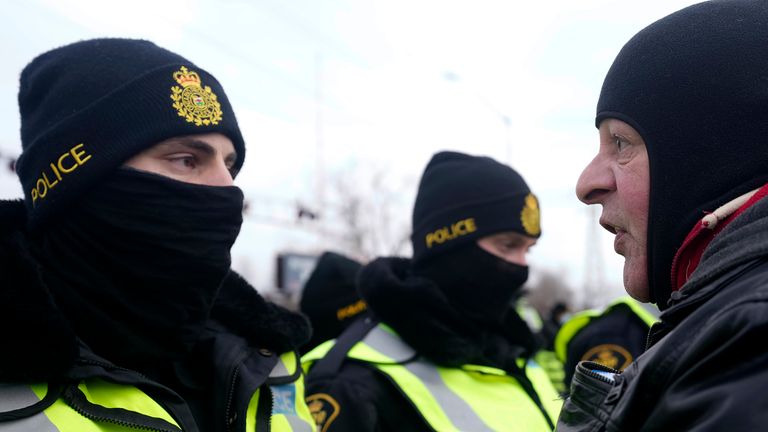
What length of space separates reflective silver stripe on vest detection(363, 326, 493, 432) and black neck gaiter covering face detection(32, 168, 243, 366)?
117 centimetres

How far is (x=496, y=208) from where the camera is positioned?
346cm

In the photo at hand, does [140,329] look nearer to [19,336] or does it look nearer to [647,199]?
[19,336]

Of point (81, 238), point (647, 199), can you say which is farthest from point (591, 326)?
point (81, 238)

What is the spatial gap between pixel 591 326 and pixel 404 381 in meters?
1.58

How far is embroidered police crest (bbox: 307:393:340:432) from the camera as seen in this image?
2.69 m

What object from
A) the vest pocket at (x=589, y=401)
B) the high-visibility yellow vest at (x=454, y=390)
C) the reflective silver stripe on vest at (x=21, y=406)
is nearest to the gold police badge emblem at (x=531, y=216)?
the high-visibility yellow vest at (x=454, y=390)

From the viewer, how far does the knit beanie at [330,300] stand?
16.7 ft

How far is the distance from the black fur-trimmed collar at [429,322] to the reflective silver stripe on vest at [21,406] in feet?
5.77

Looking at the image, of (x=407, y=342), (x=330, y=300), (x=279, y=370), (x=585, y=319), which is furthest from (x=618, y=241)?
(x=330, y=300)

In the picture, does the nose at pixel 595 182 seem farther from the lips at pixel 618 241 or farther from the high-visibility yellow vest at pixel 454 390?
the high-visibility yellow vest at pixel 454 390

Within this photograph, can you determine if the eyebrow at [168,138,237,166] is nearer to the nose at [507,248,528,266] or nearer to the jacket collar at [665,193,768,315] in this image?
the jacket collar at [665,193,768,315]

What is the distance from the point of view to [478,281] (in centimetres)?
333

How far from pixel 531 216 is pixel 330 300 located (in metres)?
2.07

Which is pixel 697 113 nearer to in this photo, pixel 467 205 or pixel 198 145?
pixel 198 145
